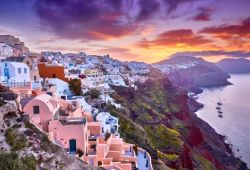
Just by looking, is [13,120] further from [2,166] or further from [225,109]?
[225,109]

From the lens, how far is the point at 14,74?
896 inches

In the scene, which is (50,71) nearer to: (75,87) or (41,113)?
(75,87)

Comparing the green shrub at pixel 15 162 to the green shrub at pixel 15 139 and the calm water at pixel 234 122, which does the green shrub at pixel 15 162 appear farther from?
the calm water at pixel 234 122

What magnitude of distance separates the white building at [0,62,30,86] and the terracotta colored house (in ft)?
21.2

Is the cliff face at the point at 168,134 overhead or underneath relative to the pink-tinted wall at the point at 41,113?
underneath

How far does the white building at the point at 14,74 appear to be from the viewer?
874 inches

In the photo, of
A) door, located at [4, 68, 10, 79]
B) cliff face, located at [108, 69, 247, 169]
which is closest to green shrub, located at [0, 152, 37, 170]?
door, located at [4, 68, 10, 79]

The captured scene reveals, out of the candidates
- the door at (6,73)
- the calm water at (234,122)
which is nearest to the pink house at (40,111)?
the door at (6,73)

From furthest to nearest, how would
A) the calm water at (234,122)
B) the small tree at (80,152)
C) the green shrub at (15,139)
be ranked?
the calm water at (234,122) → the small tree at (80,152) → the green shrub at (15,139)

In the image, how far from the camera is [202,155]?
44.1 m

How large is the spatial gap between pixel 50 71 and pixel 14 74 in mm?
8270

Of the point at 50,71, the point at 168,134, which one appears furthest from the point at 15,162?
the point at 168,134

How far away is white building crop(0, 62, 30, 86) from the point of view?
72.8 ft

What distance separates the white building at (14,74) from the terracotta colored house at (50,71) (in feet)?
21.2
